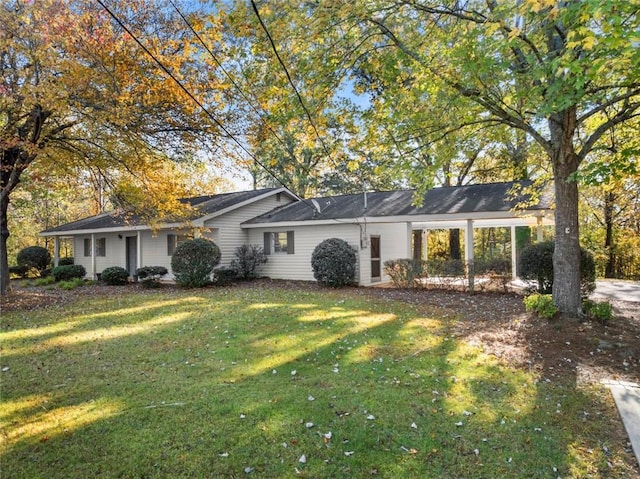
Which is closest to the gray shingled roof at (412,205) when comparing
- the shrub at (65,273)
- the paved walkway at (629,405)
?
the paved walkway at (629,405)

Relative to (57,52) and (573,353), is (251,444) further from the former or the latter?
(57,52)

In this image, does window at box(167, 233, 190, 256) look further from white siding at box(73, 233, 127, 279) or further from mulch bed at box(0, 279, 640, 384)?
mulch bed at box(0, 279, 640, 384)

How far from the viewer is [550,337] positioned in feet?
21.4

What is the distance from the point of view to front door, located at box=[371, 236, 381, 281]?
1606cm

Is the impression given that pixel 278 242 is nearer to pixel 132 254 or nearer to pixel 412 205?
pixel 412 205

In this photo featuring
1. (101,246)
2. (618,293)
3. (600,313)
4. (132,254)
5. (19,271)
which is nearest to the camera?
(600,313)

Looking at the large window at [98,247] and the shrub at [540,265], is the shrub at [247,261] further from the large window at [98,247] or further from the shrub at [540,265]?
the shrub at [540,265]

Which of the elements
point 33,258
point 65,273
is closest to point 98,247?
point 65,273

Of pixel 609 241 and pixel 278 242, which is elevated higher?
pixel 278 242

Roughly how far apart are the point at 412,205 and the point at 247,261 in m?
7.67

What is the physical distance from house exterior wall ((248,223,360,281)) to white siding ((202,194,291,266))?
737 millimetres

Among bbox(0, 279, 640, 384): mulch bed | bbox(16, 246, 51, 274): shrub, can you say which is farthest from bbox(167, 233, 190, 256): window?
bbox(16, 246, 51, 274): shrub

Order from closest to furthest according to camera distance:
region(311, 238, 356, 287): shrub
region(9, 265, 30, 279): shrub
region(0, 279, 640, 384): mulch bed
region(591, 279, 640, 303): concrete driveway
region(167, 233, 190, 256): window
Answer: region(0, 279, 640, 384): mulch bed < region(591, 279, 640, 303): concrete driveway < region(311, 238, 356, 287): shrub < region(167, 233, 190, 256): window < region(9, 265, 30, 279): shrub

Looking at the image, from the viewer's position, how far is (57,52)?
28.3 feet
